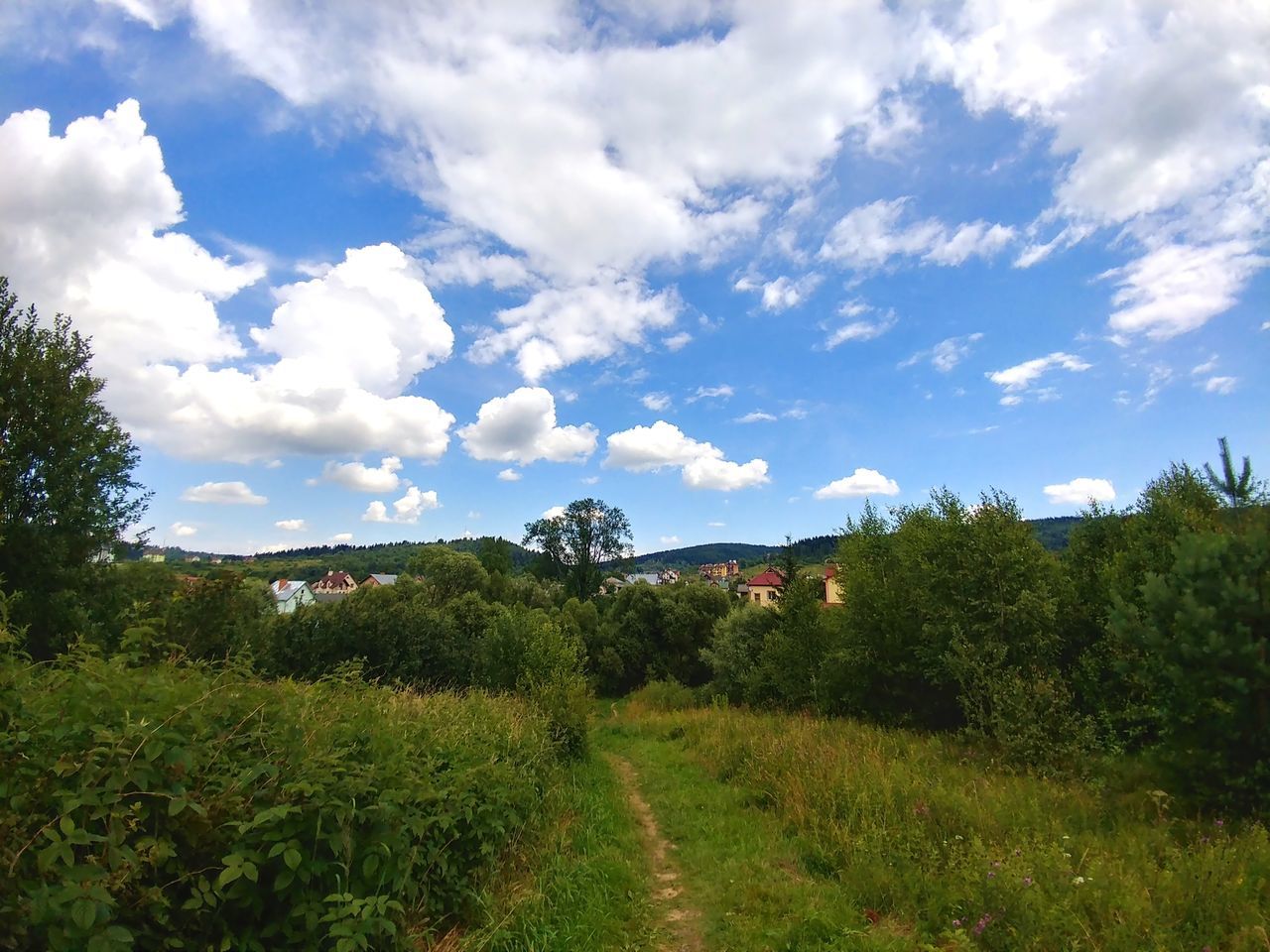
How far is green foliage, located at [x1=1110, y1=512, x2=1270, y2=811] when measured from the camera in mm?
5898

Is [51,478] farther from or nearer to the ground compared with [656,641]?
farther from the ground

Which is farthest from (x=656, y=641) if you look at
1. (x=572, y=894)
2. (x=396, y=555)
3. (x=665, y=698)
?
(x=396, y=555)

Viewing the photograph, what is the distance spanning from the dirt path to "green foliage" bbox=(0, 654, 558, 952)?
1921 mm

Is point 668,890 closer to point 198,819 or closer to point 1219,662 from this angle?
point 198,819

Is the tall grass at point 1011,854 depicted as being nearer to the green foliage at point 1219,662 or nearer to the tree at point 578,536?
the green foliage at point 1219,662

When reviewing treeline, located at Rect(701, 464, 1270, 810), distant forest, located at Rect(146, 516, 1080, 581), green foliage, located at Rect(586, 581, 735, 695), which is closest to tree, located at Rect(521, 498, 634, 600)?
distant forest, located at Rect(146, 516, 1080, 581)

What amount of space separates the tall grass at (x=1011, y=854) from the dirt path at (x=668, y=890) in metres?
1.51

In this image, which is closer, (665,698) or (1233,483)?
(1233,483)

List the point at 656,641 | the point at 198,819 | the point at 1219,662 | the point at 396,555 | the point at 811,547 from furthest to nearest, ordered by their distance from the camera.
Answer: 1. the point at 396,555
2. the point at 811,547
3. the point at 656,641
4. the point at 1219,662
5. the point at 198,819

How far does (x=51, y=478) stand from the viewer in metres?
15.4

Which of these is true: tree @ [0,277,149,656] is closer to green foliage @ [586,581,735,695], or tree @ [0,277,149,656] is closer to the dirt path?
the dirt path

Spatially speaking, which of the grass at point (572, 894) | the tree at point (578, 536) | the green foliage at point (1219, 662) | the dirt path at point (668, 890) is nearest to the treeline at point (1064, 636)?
the green foliage at point (1219, 662)

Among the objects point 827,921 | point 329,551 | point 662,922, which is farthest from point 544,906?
point 329,551

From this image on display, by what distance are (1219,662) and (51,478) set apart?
23313 mm
